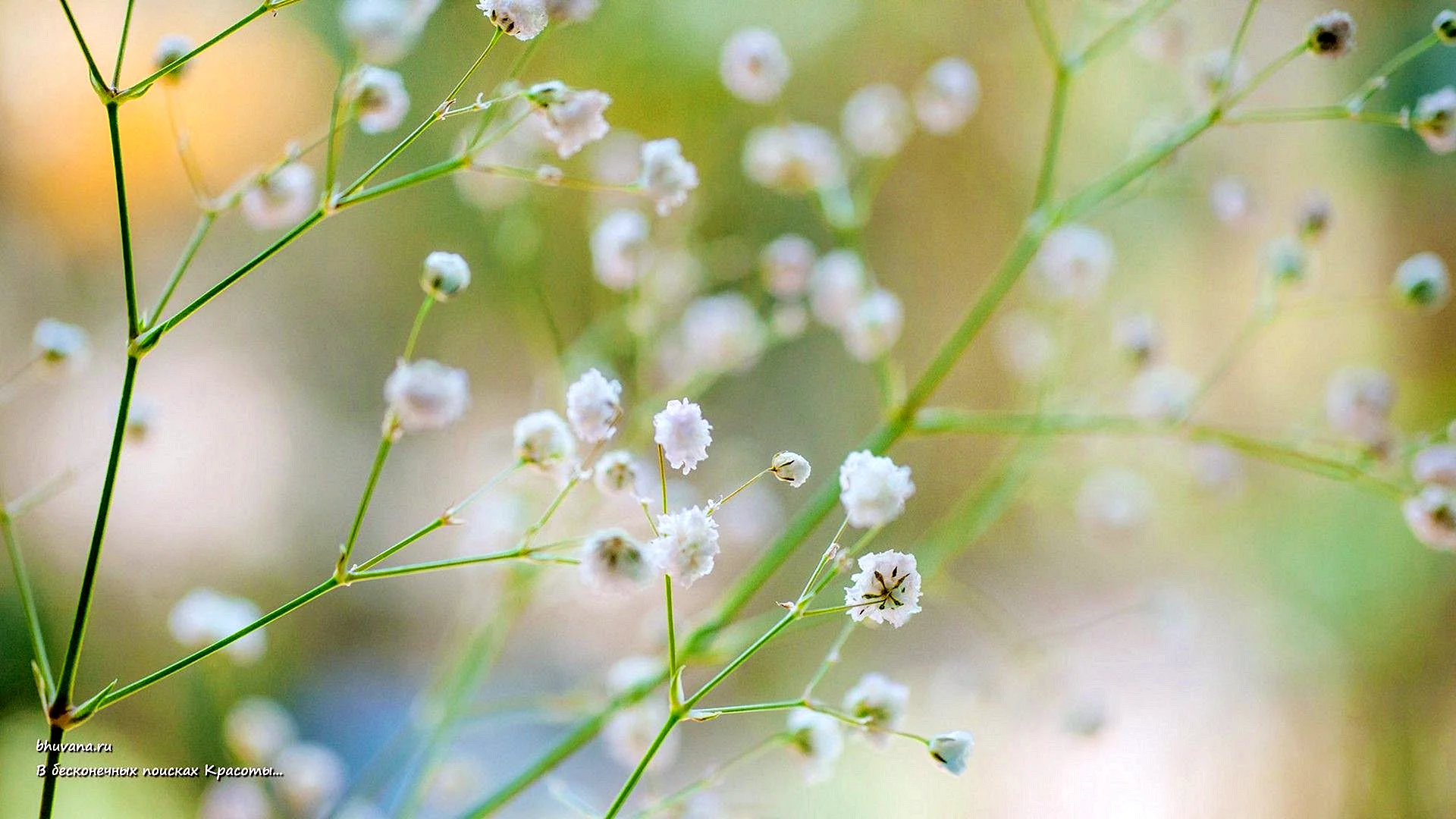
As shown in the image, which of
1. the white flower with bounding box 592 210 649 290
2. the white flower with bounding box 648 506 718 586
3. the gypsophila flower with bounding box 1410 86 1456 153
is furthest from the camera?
the white flower with bounding box 592 210 649 290

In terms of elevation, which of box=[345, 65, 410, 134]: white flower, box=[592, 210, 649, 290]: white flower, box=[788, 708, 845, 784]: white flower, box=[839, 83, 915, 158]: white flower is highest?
box=[839, 83, 915, 158]: white flower

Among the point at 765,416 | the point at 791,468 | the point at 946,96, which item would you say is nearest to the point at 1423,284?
the point at 946,96

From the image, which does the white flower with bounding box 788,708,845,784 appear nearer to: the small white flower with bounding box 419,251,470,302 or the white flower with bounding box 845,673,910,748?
the white flower with bounding box 845,673,910,748

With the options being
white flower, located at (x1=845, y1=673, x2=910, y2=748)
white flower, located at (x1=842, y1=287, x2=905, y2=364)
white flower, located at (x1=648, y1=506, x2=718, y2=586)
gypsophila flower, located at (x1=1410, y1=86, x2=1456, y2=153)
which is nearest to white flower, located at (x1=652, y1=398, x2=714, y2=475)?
white flower, located at (x1=648, y1=506, x2=718, y2=586)

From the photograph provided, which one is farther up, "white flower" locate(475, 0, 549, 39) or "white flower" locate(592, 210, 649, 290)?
"white flower" locate(592, 210, 649, 290)

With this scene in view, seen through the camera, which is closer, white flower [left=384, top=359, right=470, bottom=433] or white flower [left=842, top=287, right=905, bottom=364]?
white flower [left=384, top=359, right=470, bottom=433]

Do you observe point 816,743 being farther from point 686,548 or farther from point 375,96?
point 375,96

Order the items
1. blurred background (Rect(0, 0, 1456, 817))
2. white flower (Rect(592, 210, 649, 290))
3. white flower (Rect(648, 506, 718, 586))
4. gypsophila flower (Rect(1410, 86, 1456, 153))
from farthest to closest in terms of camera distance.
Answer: blurred background (Rect(0, 0, 1456, 817)) → white flower (Rect(592, 210, 649, 290)) → gypsophila flower (Rect(1410, 86, 1456, 153)) → white flower (Rect(648, 506, 718, 586))
